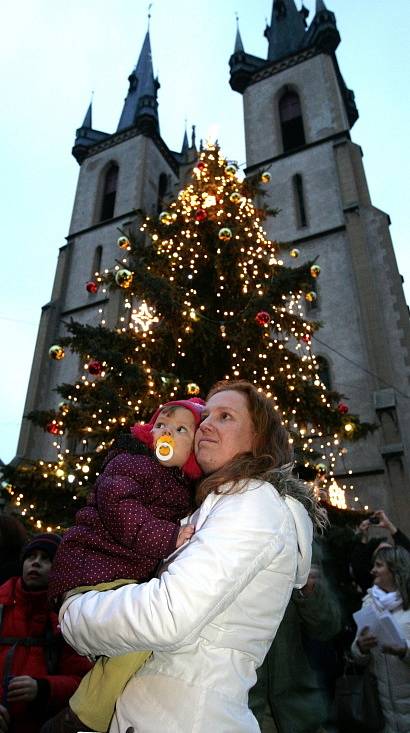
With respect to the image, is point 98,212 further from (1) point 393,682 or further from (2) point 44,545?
(1) point 393,682

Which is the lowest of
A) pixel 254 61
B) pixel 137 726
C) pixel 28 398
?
pixel 137 726

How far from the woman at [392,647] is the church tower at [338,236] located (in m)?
4.67

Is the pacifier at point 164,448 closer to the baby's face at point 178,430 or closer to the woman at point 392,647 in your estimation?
the baby's face at point 178,430

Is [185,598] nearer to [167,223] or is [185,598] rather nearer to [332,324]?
[167,223]

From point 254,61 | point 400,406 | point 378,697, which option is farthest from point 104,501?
point 254,61

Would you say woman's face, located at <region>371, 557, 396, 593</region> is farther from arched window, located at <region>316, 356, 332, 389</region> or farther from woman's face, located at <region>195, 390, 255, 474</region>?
arched window, located at <region>316, 356, 332, 389</region>

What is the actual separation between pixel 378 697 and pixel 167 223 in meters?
7.01

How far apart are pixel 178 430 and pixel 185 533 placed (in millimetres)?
595

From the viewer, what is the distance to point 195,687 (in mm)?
1198

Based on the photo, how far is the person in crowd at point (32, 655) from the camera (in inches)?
92.4

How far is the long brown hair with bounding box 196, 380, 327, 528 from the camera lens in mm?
1479

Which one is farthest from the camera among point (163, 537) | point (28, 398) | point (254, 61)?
point (254, 61)

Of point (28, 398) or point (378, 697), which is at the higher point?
point (28, 398)

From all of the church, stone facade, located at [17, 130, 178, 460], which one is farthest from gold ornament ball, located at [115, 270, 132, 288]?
stone facade, located at [17, 130, 178, 460]
